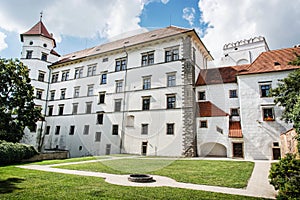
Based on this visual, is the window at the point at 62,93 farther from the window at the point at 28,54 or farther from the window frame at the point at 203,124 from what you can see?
the window frame at the point at 203,124

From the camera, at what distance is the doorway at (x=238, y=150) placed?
17.5m

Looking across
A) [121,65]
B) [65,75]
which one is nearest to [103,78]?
[121,65]

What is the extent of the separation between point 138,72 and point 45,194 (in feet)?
60.5

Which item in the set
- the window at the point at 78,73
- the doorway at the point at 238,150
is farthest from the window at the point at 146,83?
the window at the point at 78,73

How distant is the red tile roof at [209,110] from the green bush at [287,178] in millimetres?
12912

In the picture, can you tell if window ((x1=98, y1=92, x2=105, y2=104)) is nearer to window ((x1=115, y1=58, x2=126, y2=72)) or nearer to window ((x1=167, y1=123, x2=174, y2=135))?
window ((x1=115, y1=58, x2=126, y2=72))

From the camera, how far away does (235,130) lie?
18.1 meters

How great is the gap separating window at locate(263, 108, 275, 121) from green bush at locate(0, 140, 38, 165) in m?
19.0

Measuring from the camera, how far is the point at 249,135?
17203mm

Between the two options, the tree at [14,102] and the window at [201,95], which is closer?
the tree at [14,102]

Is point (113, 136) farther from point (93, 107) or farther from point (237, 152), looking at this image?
point (237, 152)

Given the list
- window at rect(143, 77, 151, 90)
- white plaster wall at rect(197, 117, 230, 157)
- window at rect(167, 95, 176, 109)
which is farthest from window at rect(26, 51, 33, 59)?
white plaster wall at rect(197, 117, 230, 157)

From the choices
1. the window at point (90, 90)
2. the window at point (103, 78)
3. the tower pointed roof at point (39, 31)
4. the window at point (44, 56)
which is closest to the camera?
the window at point (103, 78)

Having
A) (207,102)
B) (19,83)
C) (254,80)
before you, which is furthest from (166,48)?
(19,83)
